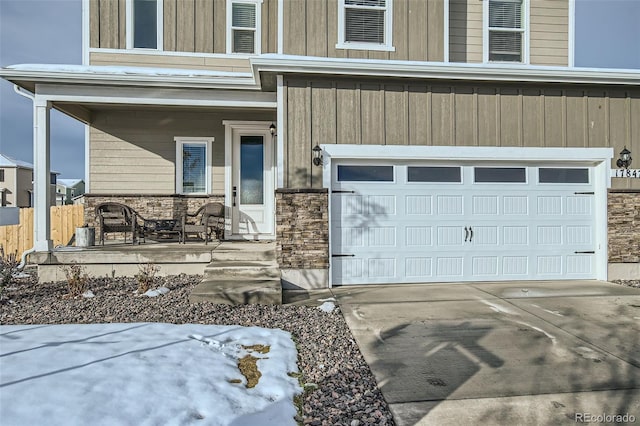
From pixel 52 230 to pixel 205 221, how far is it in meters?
4.43

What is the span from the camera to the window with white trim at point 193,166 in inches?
364

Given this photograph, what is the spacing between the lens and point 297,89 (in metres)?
6.70

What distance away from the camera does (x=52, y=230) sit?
31.8 ft

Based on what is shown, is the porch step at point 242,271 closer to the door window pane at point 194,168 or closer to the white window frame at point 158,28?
the door window pane at point 194,168

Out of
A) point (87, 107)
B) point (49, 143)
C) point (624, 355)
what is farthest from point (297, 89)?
point (624, 355)

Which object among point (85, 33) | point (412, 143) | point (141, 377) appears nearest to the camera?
point (141, 377)

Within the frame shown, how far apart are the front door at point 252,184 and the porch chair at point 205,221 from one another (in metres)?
0.33

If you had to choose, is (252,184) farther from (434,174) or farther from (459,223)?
(459,223)

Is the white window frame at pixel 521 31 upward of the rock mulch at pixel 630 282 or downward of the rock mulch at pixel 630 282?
upward

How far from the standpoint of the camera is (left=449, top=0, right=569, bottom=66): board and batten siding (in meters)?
9.07

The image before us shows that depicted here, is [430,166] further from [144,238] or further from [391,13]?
[144,238]

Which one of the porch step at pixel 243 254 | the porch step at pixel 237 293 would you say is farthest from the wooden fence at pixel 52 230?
the porch step at pixel 237 293

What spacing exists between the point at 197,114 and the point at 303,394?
7.62 meters

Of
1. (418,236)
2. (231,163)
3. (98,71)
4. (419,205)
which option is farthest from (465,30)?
(98,71)
